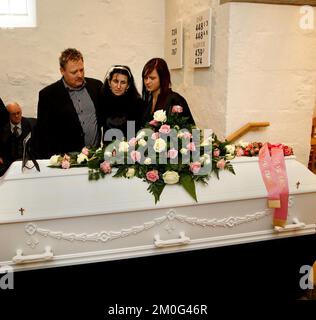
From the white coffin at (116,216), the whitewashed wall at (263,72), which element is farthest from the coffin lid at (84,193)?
the whitewashed wall at (263,72)

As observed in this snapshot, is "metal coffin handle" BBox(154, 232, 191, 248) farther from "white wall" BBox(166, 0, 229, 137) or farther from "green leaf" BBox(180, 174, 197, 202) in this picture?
"white wall" BBox(166, 0, 229, 137)

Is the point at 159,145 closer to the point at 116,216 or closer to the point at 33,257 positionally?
the point at 116,216

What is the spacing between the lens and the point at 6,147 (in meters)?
2.74

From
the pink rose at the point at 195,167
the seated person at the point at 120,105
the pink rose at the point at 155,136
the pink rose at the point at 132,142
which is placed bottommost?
the pink rose at the point at 195,167

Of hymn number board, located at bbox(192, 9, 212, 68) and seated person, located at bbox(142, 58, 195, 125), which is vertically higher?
hymn number board, located at bbox(192, 9, 212, 68)

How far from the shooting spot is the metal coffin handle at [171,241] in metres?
1.71

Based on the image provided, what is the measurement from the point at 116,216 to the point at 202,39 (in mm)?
2275

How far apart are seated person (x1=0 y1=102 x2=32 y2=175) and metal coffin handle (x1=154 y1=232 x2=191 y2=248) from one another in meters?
1.02

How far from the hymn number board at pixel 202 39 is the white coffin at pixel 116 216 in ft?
5.42

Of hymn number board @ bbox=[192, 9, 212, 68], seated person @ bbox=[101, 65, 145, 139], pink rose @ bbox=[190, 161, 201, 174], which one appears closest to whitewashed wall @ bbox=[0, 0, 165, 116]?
hymn number board @ bbox=[192, 9, 212, 68]

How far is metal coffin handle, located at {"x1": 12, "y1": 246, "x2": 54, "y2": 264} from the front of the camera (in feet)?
5.05

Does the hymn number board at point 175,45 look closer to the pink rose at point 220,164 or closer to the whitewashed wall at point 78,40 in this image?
the whitewashed wall at point 78,40

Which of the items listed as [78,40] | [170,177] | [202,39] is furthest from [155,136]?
[78,40]
